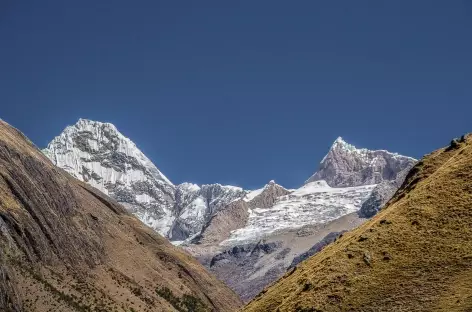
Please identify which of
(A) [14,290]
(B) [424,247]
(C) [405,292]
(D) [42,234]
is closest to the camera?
(C) [405,292]

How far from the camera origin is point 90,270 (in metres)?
198

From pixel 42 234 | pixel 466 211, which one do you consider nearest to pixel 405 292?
pixel 466 211

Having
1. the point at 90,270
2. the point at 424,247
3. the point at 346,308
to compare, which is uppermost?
the point at 90,270

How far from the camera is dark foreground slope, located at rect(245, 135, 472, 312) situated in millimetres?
77750

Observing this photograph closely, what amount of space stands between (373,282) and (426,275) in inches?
259

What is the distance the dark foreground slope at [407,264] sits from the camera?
77750mm

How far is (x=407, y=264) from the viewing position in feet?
276

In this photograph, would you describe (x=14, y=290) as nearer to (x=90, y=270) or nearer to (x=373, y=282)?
(x=90, y=270)

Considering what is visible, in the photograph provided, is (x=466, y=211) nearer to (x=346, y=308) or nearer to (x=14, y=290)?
(x=346, y=308)

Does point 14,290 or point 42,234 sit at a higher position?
point 42,234

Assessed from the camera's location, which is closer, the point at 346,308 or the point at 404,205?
the point at 346,308

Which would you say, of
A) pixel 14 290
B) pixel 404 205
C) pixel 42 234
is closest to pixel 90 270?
pixel 42 234

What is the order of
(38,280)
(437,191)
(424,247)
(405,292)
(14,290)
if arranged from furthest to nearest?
(38,280) < (14,290) < (437,191) < (424,247) < (405,292)

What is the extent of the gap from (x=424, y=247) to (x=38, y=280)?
107 metres
